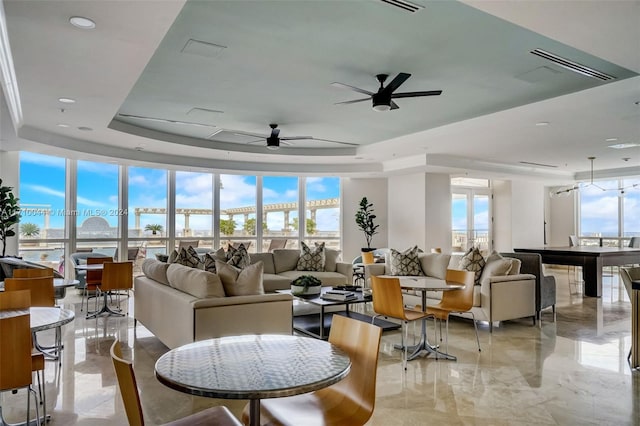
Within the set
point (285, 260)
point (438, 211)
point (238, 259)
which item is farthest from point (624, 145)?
point (238, 259)

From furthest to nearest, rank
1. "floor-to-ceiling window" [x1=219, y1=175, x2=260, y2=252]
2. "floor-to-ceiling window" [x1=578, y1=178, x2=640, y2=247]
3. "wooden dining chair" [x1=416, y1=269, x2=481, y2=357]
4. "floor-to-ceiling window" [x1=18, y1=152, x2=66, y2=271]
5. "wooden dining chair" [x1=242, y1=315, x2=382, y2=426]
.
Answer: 1. "floor-to-ceiling window" [x1=578, y1=178, x2=640, y2=247]
2. "floor-to-ceiling window" [x1=219, y1=175, x2=260, y2=252]
3. "floor-to-ceiling window" [x1=18, y1=152, x2=66, y2=271]
4. "wooden dining chair" [x1=416, y1=269, x2=481, y2=357]
5. "wooden dining chair" [x1=242, y1=315, x2=382, y2=426]

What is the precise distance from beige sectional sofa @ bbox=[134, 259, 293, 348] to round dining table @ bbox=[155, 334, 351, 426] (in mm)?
1595

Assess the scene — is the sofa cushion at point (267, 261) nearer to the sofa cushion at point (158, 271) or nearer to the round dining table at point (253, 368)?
the sofa cushion at point (158, 271)

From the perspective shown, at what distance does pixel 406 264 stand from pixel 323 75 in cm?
333

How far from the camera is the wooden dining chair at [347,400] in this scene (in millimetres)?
1990

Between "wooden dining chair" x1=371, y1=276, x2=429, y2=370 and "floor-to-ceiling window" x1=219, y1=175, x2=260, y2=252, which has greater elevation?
"floor-to-ceiling window" x1=219, y1=175, x2=260, y2=252

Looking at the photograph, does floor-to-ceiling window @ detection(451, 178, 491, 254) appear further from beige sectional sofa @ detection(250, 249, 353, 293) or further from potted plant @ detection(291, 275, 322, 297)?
potted plant @ detection(291, 275, 322, 297)

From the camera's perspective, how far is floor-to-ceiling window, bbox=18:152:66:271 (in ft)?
28.2

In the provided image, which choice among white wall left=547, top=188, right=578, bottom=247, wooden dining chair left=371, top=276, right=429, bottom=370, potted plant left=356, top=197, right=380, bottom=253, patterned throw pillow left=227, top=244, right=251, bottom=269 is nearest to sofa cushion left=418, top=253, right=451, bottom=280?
wooden dining chair left=371, top=276, right=429, bottom=370

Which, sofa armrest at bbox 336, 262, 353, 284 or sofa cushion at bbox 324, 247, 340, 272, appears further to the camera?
sofa cushion at bbox 324, 247, 340, 272

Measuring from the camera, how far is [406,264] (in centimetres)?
677

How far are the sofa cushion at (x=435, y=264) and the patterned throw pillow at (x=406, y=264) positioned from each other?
3.4 inches

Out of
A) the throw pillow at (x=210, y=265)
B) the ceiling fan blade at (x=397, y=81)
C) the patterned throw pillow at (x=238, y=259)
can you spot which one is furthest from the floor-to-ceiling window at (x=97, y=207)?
the ceiling fan blade at (x=397, y=81)

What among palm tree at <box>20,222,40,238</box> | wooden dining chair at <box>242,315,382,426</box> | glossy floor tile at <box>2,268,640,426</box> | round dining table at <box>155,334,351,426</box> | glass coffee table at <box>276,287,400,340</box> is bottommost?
glossy floor tile at <box>2,268,640,426</box>
